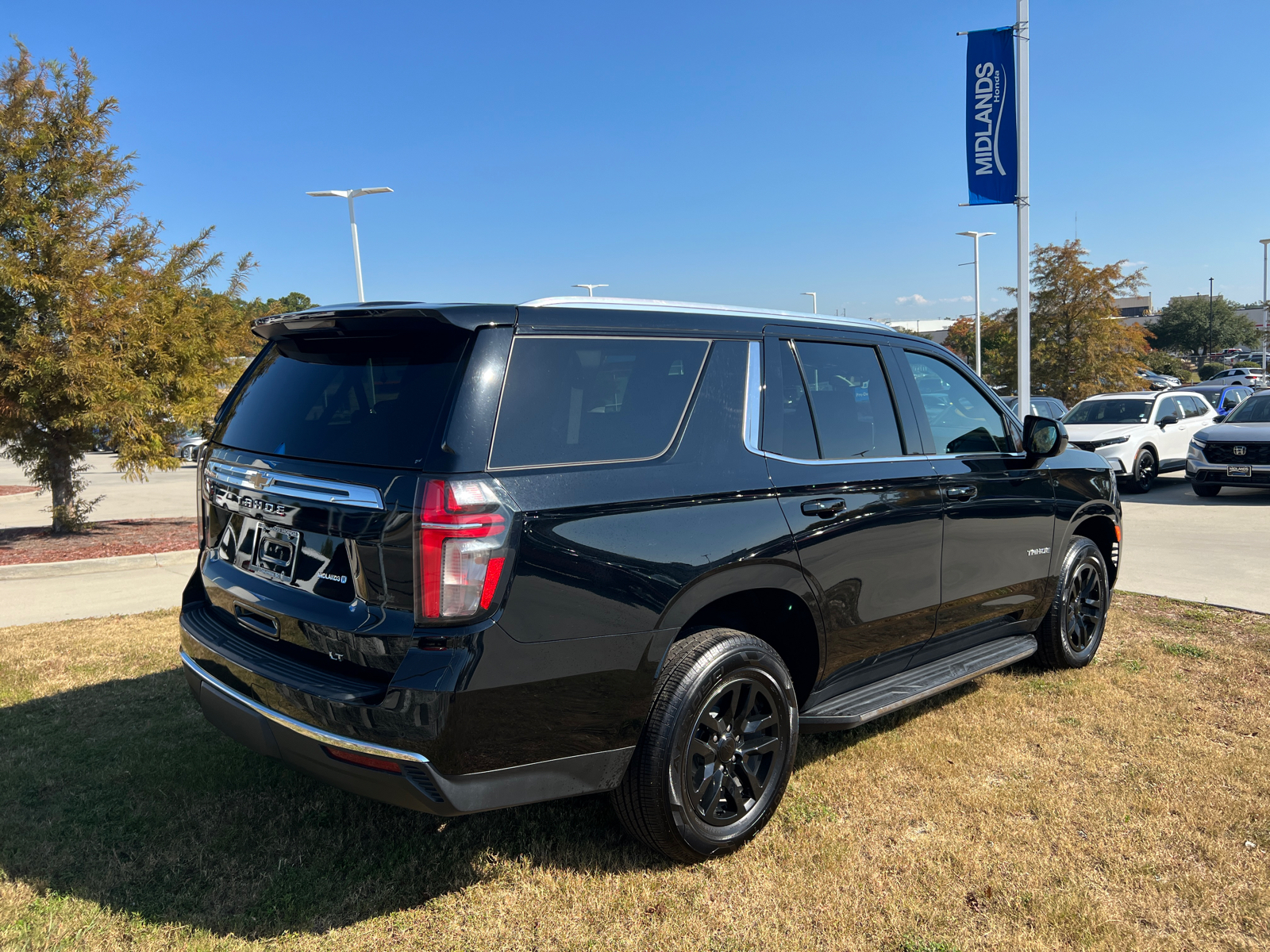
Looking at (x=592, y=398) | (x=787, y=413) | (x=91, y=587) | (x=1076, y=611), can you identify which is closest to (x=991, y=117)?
(x=1076, y=611)

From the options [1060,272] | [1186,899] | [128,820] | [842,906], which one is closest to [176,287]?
[128,820]

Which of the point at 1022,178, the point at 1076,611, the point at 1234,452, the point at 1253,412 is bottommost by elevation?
the point at 1076,611

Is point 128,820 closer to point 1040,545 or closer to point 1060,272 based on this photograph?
point 1040,545

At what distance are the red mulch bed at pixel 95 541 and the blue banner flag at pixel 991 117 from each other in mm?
10785

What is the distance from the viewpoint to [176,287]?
1116 centimetres

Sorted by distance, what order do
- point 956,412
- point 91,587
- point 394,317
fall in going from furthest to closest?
point 91,587, point 956,412, point 394,317

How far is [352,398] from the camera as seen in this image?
116 inches

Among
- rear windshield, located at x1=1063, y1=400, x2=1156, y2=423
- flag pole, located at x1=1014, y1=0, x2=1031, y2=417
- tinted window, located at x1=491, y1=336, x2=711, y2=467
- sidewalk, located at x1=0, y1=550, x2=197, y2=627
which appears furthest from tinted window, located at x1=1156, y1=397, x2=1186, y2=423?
sidewalk, located at x1=0, y1=550, x2=197, y2=627

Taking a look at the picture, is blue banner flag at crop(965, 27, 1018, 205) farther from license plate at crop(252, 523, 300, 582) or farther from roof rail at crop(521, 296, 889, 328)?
license plate at crop(252, 523, 300, 582)

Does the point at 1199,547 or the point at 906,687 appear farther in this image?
the point at 1199,547

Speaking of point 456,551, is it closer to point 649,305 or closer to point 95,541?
point 649,305

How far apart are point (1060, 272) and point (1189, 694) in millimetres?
22291

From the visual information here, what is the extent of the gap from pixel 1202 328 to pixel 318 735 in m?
93.6

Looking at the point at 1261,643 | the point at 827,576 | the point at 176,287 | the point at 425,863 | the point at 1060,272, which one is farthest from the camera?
the point at 1060,272
